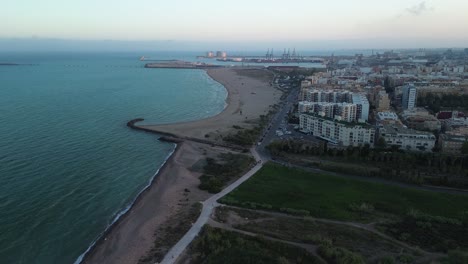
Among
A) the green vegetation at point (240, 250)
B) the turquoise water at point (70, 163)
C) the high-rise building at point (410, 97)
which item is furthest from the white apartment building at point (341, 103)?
the green vegetation at point (240, 250)

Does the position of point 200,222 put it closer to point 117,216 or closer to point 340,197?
point 117,216

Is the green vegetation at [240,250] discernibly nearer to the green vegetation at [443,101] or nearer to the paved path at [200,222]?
the paved path at [200,222]

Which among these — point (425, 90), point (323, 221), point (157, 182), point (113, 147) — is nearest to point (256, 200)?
point (323, 221)

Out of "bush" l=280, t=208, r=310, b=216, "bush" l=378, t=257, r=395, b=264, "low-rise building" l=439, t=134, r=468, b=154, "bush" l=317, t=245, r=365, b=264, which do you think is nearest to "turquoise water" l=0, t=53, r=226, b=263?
"bush" l=280, t=208, r=310, b=216

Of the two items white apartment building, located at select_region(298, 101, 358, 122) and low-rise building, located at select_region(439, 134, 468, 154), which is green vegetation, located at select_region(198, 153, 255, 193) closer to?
white apartment building, located at select_region(298, 101, 358, 122)

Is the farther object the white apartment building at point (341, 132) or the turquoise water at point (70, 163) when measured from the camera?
the white apartment building at point (341, 132)

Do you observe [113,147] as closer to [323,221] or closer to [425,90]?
[323,221]
